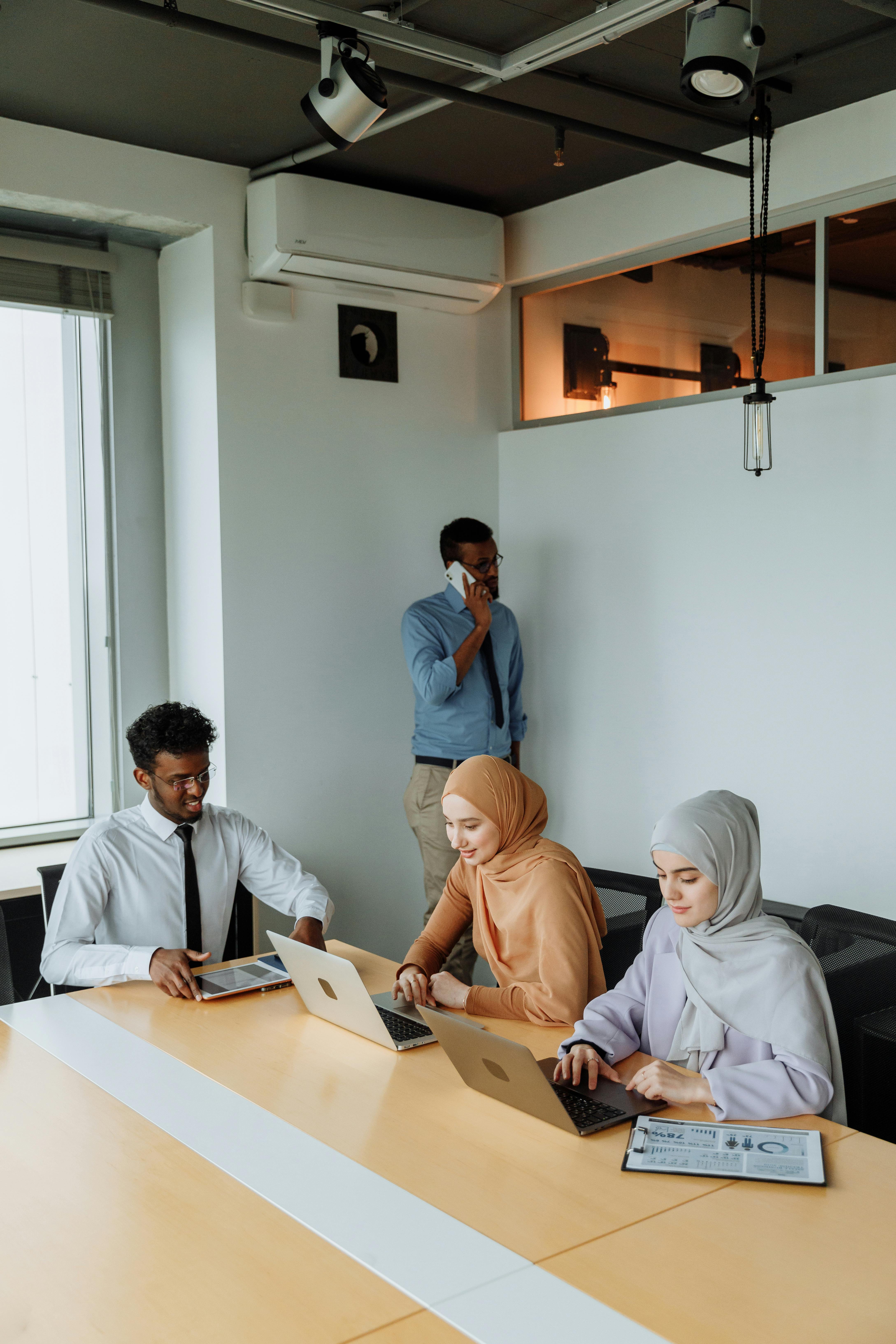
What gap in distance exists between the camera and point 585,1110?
1.92m

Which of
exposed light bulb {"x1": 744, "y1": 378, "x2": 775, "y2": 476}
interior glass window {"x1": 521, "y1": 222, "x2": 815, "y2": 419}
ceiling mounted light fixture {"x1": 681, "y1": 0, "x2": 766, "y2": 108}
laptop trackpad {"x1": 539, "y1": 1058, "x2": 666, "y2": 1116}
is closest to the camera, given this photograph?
laptop trackpad {"x1": 539, "y1": 1058, "x2": 666, "y2": 1116}

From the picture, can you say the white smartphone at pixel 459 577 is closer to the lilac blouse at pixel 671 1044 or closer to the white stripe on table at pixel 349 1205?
the lilac blouse at pixel 671 1044

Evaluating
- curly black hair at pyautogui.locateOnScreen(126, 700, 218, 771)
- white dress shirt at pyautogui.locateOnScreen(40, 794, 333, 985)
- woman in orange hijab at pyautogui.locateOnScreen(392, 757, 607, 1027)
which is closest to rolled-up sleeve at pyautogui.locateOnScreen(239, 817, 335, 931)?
white dress shirt at pyautogui.locateOnScreen(40, 794, 333, 985)

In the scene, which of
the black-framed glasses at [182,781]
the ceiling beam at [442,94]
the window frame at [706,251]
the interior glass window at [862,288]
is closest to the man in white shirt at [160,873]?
the black-framed glasses at [182,781]

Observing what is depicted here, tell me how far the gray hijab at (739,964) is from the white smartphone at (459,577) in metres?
2.11

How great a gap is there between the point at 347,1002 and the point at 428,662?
1934mm

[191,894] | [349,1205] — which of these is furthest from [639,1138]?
[191,894]

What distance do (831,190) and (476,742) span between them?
208cm

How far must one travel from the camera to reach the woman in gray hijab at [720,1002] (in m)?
1.89

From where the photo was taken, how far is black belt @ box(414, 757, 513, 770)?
13.8 ft

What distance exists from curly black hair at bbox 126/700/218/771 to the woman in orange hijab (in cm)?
67

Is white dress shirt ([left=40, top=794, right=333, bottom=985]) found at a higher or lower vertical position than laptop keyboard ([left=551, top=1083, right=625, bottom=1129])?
higher

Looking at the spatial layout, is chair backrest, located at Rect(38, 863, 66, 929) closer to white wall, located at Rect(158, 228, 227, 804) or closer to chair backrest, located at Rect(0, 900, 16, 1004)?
chair backrest, located at Rect(0, 900, 16, 1004)

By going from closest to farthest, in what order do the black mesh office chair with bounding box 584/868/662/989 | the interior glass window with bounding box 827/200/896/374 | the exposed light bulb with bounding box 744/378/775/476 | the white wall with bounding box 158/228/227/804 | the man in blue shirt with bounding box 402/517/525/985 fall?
1. the black mesh office chair with bounding box 584/868/662/989
2. the exposed light bulb with bounding box 744/378/775/476
3. the interior glass window with bounding box 827/200/896/374
4. the white wall with bounding box 158/228/227/804
5. the man in blue shirt with bounding box 402/517/525/985
